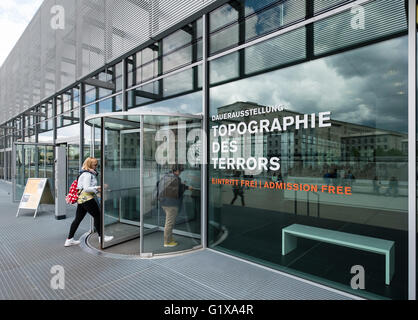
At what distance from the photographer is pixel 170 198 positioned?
4.22m

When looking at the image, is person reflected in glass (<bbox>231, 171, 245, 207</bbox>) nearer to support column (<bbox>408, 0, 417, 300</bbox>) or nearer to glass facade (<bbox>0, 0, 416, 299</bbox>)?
glass facade (<bbox>0, 0, 416, 299</bbox>)

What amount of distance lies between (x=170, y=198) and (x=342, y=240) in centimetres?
266

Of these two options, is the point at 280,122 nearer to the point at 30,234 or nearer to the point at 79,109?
the point at 30,234

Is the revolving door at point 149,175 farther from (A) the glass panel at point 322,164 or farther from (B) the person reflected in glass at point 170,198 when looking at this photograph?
(A) the glass panel at point 322,164

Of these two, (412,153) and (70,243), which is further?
(70,243)

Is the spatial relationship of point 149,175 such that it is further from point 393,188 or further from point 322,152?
point 393,188

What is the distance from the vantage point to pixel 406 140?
2.59m

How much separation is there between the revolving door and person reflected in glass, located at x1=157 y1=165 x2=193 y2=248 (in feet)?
0.06

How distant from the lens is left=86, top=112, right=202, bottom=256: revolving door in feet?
13.8

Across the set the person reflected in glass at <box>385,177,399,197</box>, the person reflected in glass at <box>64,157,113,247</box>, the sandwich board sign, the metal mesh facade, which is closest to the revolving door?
the person reflected in glass at <box>64,157,113,247</box>

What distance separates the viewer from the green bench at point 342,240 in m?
2.72

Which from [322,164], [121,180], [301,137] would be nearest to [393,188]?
[322,164]

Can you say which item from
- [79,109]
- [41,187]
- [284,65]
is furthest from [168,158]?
[79,109]

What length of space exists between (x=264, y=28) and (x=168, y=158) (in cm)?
270
